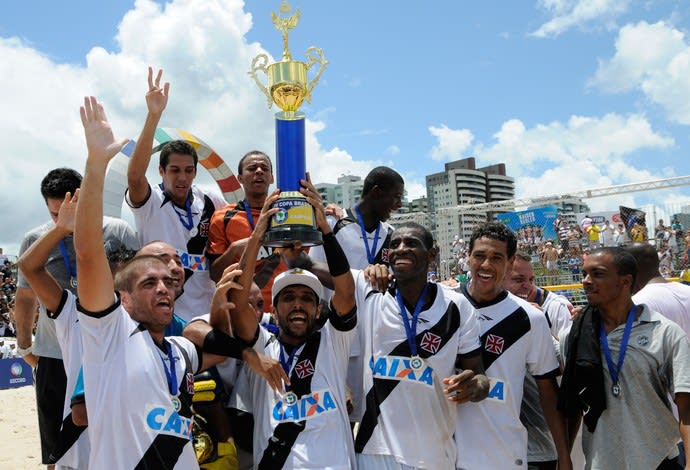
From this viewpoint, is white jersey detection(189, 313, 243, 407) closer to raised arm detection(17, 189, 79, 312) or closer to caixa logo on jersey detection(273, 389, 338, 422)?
caixa logo on jersey detection(273, 389, 338, 422)

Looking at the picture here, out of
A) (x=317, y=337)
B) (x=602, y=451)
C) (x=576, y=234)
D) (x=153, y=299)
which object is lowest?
(x=602, y=451)

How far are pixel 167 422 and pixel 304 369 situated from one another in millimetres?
963

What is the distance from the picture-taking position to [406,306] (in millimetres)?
4219

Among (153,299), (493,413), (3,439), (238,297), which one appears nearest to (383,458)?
(493,413)

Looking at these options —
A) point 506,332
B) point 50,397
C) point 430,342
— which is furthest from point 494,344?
point 50,397

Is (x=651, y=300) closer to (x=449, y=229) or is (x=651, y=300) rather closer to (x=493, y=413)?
(x=493, y=413)

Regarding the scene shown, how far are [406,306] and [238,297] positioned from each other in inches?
44.5

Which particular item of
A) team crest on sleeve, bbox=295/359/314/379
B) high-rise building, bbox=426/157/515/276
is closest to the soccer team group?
team crest on sleeve, bbox=295/359/314/379

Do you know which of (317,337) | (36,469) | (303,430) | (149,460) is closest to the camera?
(149,460)

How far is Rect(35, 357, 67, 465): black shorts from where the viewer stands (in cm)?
491

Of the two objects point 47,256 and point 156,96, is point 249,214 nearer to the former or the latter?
point 156,96

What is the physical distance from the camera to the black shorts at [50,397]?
491 centimetres

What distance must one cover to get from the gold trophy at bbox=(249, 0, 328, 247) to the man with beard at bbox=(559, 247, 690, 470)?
195 cm

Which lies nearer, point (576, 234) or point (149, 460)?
point (149, 460)
